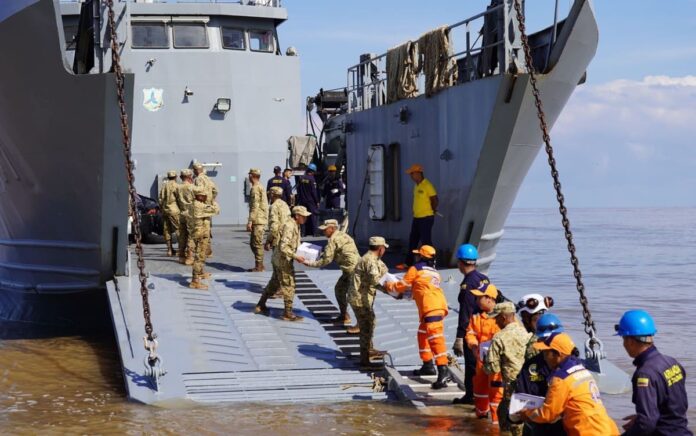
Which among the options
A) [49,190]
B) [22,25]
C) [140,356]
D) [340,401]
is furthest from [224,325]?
[22,25]

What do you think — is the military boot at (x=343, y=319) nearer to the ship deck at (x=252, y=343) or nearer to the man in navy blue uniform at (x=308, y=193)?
the ship deck at (x=252, y=343)

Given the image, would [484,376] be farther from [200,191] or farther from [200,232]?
[200,191]

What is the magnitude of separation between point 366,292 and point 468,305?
1.44m

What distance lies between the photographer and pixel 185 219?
1300 cm

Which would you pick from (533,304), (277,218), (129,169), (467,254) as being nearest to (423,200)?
(277,218)

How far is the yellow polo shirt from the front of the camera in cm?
1288

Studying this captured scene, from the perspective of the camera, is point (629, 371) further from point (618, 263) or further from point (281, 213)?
point (618, 263)

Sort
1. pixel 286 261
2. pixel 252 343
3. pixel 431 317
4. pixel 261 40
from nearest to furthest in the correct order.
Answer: pixel 431 317
pixel 252 343
pixel 286 261
pixel 261 40

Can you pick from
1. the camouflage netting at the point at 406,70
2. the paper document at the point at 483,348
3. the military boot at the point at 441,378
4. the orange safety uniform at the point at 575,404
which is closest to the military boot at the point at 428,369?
the military boot at the point at 441,378

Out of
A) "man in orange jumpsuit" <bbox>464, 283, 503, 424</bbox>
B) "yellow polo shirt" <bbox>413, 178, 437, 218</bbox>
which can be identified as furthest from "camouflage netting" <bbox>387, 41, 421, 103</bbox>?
"man in orange jumpsuit" <bbox>464, 283, 503, 424</bbox>

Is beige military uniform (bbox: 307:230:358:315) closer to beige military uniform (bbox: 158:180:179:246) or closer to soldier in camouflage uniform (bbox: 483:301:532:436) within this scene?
soldier in camouflage uniform (bbox: 483:301:532:436)

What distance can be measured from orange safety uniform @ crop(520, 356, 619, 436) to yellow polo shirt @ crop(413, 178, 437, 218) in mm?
7058

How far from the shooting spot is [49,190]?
12516 millimetres

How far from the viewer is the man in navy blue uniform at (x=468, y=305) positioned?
8.65m
